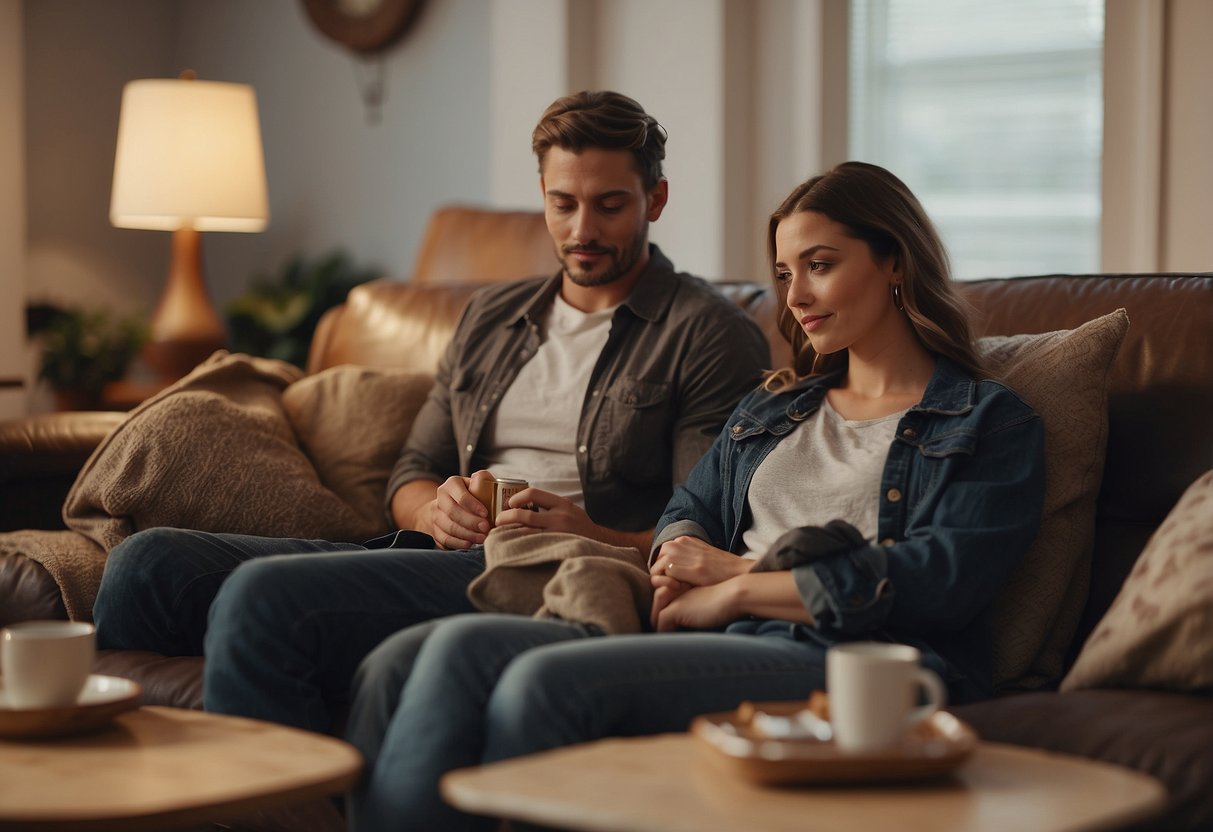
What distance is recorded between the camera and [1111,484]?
1.97m

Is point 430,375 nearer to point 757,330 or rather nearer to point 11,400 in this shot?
point 757,330

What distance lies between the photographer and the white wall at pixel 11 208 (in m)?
4.32

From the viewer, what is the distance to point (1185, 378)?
6.44 feet

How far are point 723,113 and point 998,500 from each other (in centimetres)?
203

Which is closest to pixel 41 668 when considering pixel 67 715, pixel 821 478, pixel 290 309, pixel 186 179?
pixel 67 715

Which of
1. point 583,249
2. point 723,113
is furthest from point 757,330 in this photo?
point 723,113

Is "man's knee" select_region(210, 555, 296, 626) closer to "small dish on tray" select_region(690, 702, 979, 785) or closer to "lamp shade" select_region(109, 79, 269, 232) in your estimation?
"small dish on tray" select_region(690, 702, 979, 785)

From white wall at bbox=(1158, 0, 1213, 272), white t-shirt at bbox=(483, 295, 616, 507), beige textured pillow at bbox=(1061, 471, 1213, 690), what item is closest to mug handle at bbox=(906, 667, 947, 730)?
beige textured pillow at bbox=(1061, 471, 1213, 690)

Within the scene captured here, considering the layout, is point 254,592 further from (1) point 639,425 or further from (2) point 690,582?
(1) point 639,425

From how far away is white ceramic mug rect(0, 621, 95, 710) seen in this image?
1377 millimetres

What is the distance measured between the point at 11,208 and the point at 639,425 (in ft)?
9.53

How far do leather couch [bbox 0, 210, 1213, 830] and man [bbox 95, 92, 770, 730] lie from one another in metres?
0.19

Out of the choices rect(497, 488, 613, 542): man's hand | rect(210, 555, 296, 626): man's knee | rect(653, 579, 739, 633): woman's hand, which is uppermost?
rect(497, 488, 613, 542): man's hand

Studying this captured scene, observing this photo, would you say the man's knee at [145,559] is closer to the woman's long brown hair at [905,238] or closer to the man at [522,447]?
the man at [522,447]
